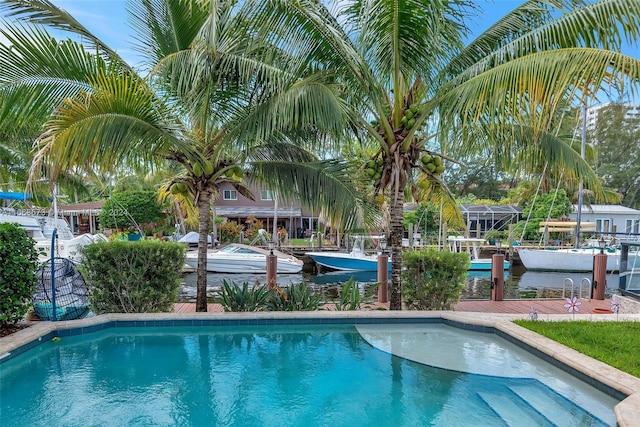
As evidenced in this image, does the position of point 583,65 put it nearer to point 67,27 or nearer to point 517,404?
point 517,404

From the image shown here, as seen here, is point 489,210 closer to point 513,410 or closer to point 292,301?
point 292,301


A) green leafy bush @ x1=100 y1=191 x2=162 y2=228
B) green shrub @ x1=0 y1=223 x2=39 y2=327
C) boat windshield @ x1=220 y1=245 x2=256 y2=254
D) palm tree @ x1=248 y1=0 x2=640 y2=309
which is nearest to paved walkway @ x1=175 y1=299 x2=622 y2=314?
palm tree @ x1=248 y1=0 x2=640 y2=309

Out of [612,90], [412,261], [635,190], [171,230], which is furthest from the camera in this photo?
[635,190]

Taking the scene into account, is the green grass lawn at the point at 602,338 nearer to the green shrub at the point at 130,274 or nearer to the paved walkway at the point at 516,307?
the paved walkway at the point at 516,307

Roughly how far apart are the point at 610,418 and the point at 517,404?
0.83 m

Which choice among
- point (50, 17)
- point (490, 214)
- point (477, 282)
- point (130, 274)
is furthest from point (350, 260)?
point (490, 214)

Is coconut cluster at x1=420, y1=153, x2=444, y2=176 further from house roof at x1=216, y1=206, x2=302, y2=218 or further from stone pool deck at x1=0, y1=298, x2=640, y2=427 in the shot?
house roof at x1=216, y1=206, x2=302, y2=218

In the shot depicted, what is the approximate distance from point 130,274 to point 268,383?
3.55m

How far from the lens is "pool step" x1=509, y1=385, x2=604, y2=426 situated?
4004mm

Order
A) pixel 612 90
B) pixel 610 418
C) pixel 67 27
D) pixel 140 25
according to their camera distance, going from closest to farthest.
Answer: pixel 610 418, pixel 612 90, pixel 67 27, pixel 140 25

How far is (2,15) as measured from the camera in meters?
5.04

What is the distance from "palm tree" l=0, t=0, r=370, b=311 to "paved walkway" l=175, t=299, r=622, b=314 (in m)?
2.21

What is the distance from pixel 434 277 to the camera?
7.77 m

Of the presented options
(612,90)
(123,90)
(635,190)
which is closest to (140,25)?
(123,90)
